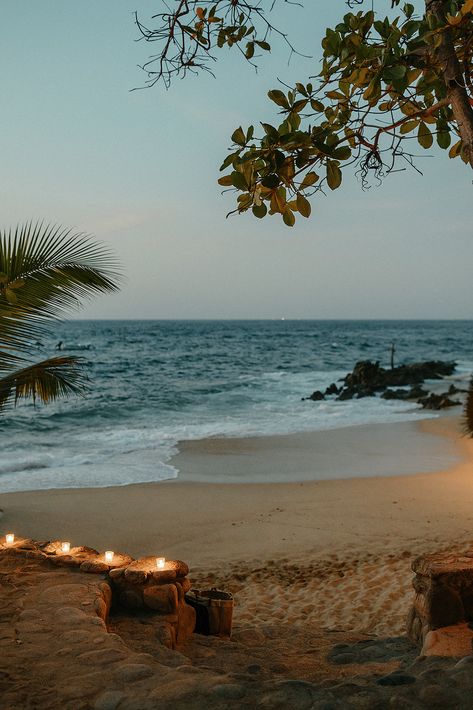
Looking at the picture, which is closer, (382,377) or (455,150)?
(455,150)

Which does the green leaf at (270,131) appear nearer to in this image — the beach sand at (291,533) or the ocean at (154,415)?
the beach sand at (291,533)

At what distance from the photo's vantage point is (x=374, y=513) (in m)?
9.73

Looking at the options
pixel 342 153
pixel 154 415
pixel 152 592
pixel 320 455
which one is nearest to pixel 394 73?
pixel 342 153

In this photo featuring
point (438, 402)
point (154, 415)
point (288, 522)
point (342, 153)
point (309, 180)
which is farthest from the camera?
point (438, 402)

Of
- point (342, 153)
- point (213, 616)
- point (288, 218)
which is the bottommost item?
point (213, 616)

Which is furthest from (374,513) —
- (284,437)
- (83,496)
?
(284,437)

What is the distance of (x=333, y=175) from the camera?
2924mm

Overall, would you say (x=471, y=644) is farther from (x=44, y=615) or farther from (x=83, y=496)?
(x=83, y=496)

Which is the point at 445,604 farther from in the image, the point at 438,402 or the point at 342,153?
the point at 438,402

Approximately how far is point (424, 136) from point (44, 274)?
3.59 m

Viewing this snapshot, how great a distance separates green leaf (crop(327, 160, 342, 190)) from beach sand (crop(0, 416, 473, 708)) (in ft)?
10.3

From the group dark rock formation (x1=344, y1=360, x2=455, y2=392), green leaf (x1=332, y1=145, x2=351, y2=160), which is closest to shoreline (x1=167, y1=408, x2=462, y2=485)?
green leaf (x1=332, y1=145, x2=351, y2=160)

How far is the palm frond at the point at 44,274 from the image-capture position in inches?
210

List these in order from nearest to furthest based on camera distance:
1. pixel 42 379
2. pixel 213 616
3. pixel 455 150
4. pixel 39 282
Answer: pixel 455 150 → pixel 213 616 → pixel 39 282 → pixel 42 379
